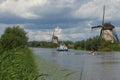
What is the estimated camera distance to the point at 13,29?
8394 cm

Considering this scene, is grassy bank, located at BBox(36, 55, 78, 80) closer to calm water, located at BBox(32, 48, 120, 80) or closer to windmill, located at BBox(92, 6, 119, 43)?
calm water, located at BBox(32, 48, 120, 80)

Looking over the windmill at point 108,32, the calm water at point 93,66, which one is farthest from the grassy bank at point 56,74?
the windmill at point 108,32

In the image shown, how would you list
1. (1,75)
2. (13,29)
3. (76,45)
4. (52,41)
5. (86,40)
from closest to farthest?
(1,75)
(13,29)
(86,40)
(76,45)
(52,41)

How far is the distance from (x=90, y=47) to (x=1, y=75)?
96.8 m

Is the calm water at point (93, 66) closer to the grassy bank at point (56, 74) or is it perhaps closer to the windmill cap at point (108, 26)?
the grassy bank at point (56, 74)

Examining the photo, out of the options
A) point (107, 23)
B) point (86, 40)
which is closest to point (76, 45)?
point (86, 40)

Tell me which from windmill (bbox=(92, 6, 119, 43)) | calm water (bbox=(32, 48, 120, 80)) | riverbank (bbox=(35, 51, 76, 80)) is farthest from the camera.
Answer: windmill (bbox=(92, 6, 119, 43))

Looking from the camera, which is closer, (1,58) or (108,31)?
(1,58)

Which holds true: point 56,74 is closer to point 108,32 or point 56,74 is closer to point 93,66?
Answer: point 93,66

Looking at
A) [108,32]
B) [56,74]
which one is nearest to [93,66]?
[56,74]

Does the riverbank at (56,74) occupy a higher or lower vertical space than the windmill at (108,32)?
lower

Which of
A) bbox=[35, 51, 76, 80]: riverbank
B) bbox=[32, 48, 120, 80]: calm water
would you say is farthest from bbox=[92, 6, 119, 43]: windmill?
bbox=[35, 51, 76, 80]: riverbank

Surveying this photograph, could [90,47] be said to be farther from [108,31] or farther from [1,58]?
[1,58]

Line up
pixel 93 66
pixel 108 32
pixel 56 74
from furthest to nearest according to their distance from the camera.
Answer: pixel 108 32 → pixel 93 66 → pixel 56 74
